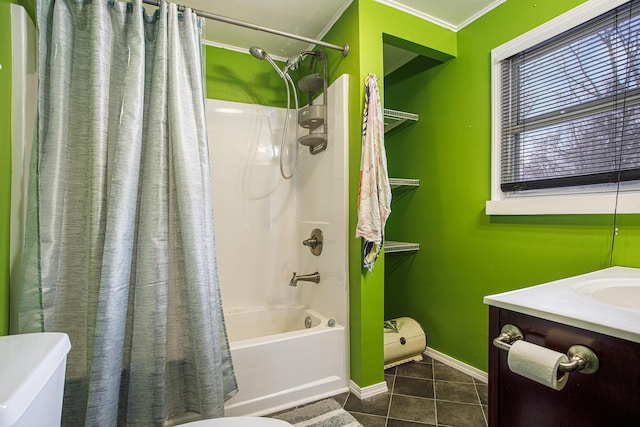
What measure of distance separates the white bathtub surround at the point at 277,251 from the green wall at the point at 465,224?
0.79 m

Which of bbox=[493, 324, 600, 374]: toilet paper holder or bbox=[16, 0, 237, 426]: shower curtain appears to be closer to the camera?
bbox=[493, 324, 600, 374]: toilet paper holder

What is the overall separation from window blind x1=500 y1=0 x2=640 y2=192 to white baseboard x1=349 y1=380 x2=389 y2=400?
1.41 metres

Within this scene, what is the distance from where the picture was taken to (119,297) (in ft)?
4.01

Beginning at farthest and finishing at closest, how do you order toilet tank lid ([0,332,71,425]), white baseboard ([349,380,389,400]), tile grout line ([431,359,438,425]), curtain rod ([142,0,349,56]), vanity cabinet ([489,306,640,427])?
white baseboard ([349,380,389,400])
tile grout line ([431,359,438,425])
curtain rod ([142,0,349,56])
vanity cabinet ([489,306,640,427])
toilet tank lid ([0,332,71,425])

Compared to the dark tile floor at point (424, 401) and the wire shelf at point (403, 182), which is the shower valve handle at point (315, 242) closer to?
the wire shelf at point (403, 182)

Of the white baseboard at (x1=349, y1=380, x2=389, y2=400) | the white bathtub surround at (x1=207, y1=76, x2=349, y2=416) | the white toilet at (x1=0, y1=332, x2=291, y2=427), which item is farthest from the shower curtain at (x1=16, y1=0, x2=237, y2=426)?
the white baseboard at (x1=349, y1=380, x2=389, y2=400)

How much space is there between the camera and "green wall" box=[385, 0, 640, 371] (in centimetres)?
149

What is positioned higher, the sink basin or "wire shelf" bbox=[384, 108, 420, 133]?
"wire shelf" bbox=[384, 108, 420, 133]

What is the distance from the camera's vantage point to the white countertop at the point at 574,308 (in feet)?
2.16

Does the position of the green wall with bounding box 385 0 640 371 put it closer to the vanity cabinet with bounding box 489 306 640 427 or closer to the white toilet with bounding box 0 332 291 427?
the vanity cabinet with bounding box 489 306 640 427

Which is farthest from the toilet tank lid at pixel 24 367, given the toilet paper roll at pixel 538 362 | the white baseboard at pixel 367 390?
the white baseboard at pixel 367 390

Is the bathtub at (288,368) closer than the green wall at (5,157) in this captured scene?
No

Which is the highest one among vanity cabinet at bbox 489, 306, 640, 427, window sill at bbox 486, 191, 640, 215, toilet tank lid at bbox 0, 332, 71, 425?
window sill at bbox 486, 191, 640, 215

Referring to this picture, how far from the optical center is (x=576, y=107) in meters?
1.47
